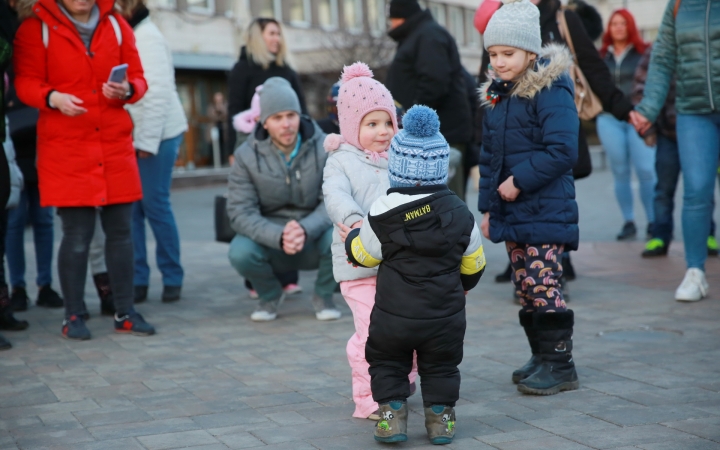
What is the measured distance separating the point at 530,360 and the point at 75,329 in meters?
2.83

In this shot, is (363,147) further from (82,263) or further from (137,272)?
(137,272)

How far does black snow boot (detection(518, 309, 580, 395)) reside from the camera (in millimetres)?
4473

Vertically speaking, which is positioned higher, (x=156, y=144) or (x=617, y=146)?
(x=156, y=144)

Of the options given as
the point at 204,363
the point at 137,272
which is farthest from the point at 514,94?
the point at 137,272

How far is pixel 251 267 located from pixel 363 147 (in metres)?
2.09

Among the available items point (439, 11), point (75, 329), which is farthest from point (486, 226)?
point (439, 11)

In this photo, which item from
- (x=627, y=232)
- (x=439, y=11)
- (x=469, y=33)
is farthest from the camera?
(x=469, y=33)

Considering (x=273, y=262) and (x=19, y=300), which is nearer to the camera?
(x=273, y=262)

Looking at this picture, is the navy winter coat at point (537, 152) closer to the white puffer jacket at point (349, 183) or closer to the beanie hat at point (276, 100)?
the white puffer jacket at point (349, 183)

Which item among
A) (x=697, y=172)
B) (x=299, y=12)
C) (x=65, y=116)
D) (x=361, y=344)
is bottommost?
(x=361, y=344)

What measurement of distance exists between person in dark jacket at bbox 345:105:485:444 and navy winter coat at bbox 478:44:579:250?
31.9 inches

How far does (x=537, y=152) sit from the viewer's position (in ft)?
15.2

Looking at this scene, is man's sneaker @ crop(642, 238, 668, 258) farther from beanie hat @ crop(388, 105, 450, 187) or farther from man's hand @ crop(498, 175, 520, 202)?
beanie hat @ crop(388, 105, 450, 187)

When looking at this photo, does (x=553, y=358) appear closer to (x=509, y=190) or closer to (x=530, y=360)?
(x=530, y=360)
